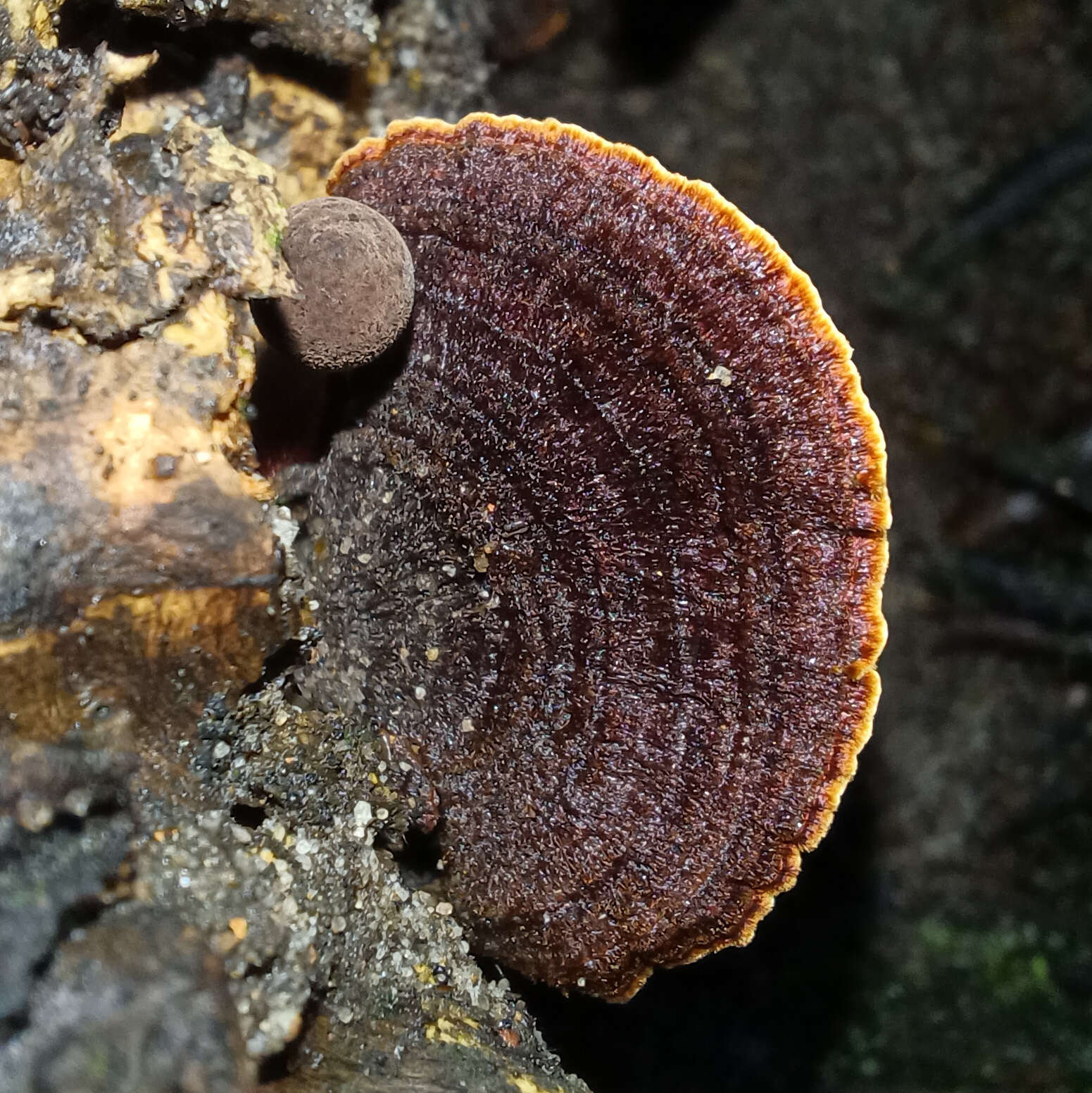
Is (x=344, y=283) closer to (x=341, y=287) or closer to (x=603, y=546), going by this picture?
(x=341, y=287)

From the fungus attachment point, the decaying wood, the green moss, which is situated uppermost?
the fungus attachment point

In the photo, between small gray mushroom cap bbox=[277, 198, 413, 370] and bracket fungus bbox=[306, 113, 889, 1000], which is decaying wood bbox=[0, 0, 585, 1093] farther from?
bracket fungus bbox=[306, 113, 889, 1000]

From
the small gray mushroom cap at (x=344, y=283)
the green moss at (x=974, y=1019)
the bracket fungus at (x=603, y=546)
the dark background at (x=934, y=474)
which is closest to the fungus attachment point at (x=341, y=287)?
the small gray mushroom cap at (x=344, y=283)

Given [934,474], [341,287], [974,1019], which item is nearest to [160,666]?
[341,287]

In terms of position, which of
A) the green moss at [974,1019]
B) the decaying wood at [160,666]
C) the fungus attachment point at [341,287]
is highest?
the fungus attachment point at [341,287]

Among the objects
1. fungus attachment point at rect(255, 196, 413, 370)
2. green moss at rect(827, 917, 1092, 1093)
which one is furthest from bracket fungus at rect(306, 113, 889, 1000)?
green moss at rect(827, 917, 1092, 1093)

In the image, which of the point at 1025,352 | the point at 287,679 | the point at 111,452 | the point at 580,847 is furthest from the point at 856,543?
the point at 1025,352

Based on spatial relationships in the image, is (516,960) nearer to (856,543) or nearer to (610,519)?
(610,519)

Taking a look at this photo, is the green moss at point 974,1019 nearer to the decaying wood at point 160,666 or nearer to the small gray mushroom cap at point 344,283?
the decaying wood at point 160,666
